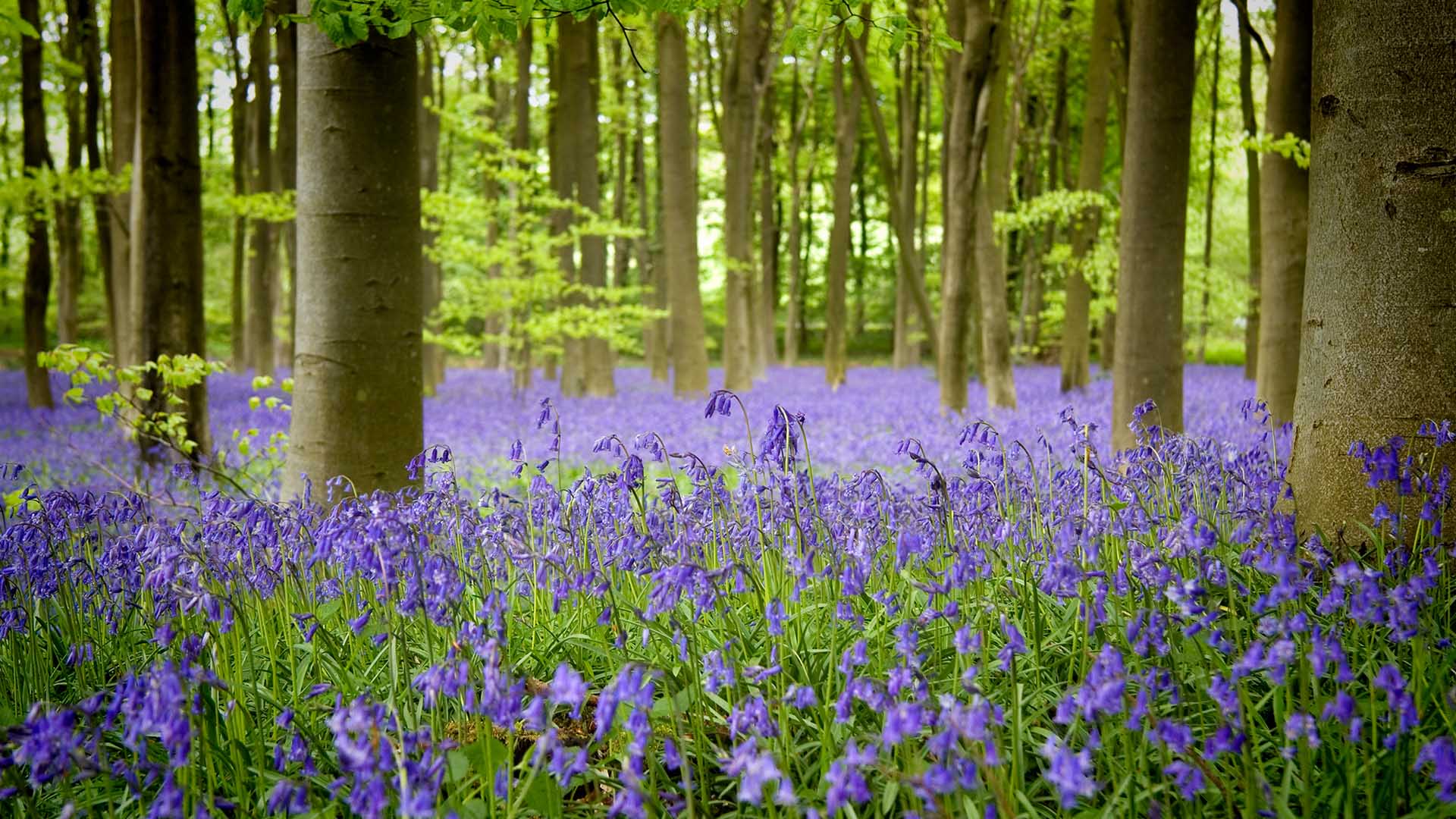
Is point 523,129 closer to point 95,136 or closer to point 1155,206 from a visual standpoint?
point 95,136

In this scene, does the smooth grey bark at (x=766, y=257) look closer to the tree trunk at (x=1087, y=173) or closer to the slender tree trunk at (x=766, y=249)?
the slender tree trunk at (x=766, y=249)

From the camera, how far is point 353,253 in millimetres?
4586

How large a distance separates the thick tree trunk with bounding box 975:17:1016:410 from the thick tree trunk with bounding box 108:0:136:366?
889 centimetres

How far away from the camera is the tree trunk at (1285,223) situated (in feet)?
23.1

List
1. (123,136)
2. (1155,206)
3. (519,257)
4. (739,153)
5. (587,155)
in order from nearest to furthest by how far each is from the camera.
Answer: (1155,206) → (123,136) → (587,155) → (519,257) → (739,153)

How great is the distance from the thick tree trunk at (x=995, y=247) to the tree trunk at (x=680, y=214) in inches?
156

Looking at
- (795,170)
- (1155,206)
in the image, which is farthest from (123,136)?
(795,170)

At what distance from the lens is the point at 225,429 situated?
1091cm

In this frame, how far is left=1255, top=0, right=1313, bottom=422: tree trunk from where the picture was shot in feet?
23.1

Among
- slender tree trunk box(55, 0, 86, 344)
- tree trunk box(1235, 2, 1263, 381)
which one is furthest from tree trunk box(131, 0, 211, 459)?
tree trunk box(1235, 2, 1263, 381)

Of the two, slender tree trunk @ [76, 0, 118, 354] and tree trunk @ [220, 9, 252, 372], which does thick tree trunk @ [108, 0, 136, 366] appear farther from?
tree trunk @ [220, 9, 252, 372]

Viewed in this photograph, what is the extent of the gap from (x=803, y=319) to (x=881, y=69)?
76.2 feet

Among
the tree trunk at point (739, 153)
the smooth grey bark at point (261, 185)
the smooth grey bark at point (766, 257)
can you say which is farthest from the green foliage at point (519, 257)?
the smooth grey bark at point (766, 257)

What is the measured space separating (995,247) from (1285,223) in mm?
6212
